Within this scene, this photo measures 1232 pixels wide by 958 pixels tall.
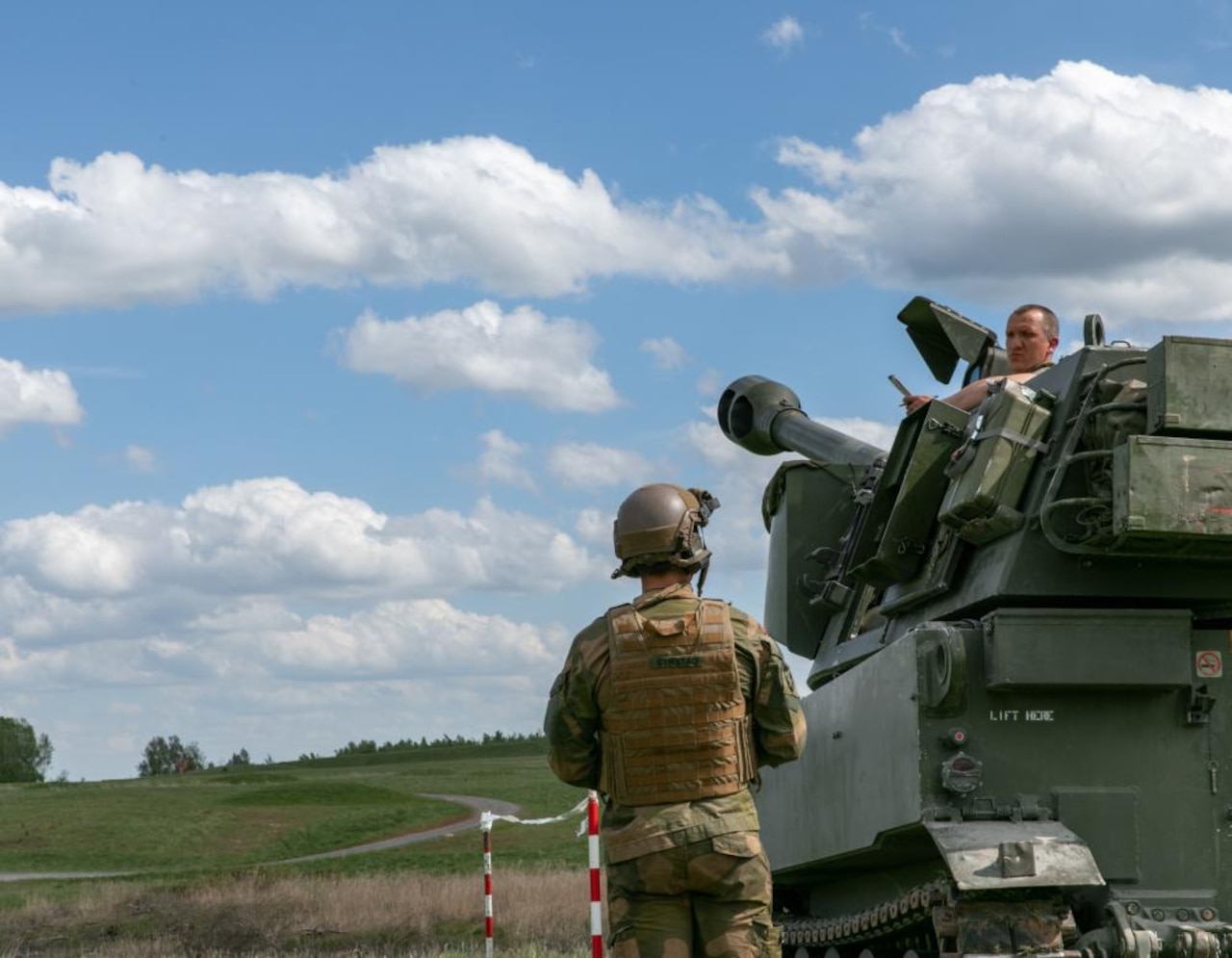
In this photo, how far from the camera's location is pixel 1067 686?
26.3ft

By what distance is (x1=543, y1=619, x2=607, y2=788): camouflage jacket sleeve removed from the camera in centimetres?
634

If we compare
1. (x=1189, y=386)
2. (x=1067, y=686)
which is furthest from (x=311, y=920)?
(x=1189, y=386)

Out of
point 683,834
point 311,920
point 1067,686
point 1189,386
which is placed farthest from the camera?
point 311,920

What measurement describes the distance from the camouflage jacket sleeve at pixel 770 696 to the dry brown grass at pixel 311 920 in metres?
8.81

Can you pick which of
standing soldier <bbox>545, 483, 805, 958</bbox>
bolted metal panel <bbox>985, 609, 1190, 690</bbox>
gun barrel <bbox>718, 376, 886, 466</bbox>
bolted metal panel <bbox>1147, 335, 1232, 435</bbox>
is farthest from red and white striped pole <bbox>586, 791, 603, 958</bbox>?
standing soldier <bbox>545, 483, 805, 958</bbox>

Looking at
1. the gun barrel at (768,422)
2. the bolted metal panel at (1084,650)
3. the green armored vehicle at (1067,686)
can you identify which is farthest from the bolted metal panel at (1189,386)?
the gun barrel at (768,422)

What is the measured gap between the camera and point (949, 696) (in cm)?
796

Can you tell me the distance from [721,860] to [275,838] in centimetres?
4167

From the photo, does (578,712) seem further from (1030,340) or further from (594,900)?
(594,900)

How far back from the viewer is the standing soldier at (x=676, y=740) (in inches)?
242

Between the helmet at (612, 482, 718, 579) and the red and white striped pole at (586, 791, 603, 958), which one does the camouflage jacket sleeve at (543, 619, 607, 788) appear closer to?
the helmet at (612, 482, 718, 579)

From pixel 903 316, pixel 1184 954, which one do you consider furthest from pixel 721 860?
pixel 903 316

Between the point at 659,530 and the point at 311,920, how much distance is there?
45.9 ft

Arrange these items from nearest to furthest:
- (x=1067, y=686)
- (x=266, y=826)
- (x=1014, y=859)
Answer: (x=1014, y=859) < (x=1067, y=686) < (x=266, y=826)
